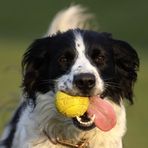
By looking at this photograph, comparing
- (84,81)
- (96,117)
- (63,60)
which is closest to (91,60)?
(63,60)

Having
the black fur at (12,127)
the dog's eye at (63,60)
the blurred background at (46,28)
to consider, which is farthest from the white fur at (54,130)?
the blurred background at (46,28)

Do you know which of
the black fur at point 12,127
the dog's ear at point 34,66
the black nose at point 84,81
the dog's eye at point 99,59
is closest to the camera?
the black nose at point 84,81

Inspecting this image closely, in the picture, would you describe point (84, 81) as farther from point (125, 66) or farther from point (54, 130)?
point (125, 66)

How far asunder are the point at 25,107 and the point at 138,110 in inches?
112

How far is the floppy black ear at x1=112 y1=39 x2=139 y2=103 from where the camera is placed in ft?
20.8

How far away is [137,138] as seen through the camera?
332 inches

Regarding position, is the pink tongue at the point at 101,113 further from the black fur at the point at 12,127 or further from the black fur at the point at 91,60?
the black fur at the point at 12,127

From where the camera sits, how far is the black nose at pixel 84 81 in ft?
18.8

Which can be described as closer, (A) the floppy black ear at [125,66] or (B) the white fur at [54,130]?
(B) the white fur at [54,130]

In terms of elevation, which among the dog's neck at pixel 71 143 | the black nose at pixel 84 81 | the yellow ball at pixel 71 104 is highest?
the black nose at pixel 84 81

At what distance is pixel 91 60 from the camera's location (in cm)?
601

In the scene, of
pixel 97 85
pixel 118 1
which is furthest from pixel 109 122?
pixel 118 1

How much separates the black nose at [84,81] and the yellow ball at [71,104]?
0.09m

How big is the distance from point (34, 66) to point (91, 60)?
0.56 meters
